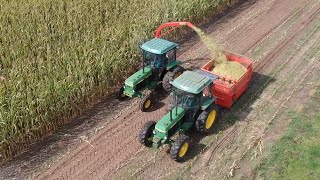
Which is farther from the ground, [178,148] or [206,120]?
[206,120]

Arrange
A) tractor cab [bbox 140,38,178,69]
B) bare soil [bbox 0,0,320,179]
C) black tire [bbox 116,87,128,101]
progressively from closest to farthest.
Result: bare soil [bbox 0,0,320,179], tractor cab [bbox 140,38,178,69], black tire [bbox 116,87,128,101]

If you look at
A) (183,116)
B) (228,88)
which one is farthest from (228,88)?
(183,116)

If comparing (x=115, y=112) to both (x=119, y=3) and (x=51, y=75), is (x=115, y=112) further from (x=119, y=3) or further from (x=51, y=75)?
(x=119, y=3)

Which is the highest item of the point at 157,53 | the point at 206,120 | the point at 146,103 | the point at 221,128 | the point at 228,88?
the point at 157,53

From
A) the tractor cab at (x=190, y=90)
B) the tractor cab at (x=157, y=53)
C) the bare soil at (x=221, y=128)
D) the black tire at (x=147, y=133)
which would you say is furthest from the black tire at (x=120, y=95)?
the tractor cab at (x=190, y=90)

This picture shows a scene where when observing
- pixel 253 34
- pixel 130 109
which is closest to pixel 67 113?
pixel 130 109

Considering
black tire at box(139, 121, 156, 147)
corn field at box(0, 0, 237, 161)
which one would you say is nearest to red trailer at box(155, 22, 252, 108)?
black tire at box(139, 121, 156, 147)

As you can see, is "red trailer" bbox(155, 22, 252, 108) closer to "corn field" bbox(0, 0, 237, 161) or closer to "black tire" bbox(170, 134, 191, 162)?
"black tire" bbox(170, 134, 191, 162)

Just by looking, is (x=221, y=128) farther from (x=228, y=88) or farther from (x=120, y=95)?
(x=120, y=95)
